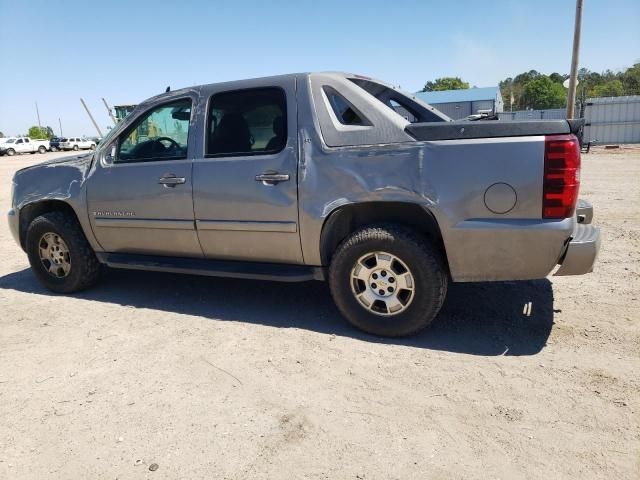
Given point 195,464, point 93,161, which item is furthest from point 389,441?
point 93,161

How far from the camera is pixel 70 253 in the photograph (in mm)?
4883

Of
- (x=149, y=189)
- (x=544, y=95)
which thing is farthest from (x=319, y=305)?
(x=544, y=95)

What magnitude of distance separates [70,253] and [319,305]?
8.22 ft

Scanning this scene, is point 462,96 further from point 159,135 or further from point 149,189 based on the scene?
point 149,189

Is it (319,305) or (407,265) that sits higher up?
(407,265)

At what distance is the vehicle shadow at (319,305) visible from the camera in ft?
11.9

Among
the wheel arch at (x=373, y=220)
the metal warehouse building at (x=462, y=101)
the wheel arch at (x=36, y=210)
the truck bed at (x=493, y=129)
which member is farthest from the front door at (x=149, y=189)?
the metal warehouse building at (x=462, y=101)

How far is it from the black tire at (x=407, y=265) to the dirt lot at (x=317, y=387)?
0.15m

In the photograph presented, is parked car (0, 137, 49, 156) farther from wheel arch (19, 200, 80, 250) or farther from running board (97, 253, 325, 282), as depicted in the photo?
running board (97, 253, 325, 282)

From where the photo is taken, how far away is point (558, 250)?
3.17 metres

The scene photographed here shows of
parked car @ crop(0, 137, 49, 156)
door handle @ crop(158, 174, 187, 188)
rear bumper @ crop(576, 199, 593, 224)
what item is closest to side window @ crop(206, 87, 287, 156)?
door handle @ crop(158, 174, 187, 188)

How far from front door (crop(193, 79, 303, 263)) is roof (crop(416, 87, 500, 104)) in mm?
41991

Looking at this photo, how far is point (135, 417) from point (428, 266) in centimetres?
205

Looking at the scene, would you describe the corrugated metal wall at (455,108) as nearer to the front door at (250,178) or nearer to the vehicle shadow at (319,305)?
the vehicle shadow at (319,305)
